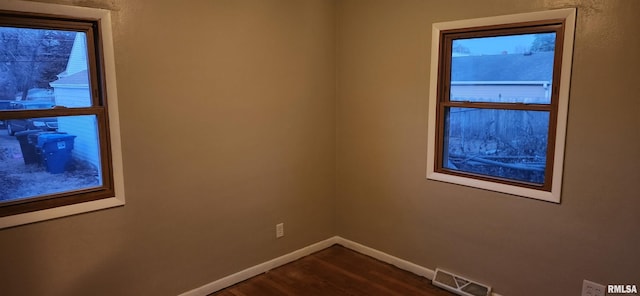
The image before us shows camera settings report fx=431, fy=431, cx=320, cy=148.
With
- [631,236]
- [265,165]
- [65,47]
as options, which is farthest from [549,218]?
[65,47]

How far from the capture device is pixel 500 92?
113 inches

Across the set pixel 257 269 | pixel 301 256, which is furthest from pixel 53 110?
pixel 301 256

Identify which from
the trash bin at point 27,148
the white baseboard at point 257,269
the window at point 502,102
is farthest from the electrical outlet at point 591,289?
the trash bin at point 27,148

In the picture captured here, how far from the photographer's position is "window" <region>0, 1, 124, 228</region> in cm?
228

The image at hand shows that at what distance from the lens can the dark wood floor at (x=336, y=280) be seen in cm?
319

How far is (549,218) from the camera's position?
2.70 m

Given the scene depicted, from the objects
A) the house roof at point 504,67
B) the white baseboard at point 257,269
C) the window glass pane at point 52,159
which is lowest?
the white baseboard at point 257,269

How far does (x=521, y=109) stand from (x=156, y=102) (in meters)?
2.32

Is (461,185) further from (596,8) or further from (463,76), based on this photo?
(596,8)

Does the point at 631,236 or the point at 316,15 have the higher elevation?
the point at 316,15

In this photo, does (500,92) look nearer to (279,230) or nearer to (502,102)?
(502,102)

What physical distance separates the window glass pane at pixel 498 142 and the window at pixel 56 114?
2.30 meters

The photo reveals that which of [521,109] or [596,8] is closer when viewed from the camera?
[596,8]

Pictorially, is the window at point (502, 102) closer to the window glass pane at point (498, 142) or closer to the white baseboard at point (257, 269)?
the window glass pane at point (498, 142)
